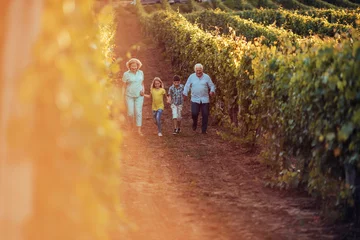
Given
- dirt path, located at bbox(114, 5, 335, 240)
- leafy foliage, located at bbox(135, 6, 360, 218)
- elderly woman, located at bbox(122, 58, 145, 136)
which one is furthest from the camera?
elderly woman, located at bbox(122, 58, 145, 136)

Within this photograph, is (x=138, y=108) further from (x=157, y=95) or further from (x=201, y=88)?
(x=201, y=88)

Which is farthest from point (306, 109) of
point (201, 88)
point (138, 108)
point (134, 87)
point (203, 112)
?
point (201, 88)

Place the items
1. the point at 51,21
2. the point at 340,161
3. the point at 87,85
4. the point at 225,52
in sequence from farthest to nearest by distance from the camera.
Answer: the point at 225,52, the point at 340,161, the point at 87,85, the point at 51,21

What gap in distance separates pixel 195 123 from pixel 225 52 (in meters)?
2.02

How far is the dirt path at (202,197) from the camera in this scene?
9.30 m

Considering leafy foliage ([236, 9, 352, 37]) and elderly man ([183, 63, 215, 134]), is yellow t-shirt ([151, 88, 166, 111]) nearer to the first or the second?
elderly man ([183, 63, 215, 134])

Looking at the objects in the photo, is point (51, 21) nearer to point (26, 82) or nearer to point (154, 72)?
point (26, 82)

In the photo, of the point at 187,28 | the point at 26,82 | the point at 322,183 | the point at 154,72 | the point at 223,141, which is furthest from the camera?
the point at 154,72

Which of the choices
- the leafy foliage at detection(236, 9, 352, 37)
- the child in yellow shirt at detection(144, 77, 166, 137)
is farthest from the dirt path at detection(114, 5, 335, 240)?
the leafy foliage at detection(236, 9, 352, 37)

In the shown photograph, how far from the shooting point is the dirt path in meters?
9.30

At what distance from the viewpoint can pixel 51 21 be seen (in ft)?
16.5

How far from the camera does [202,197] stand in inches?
446

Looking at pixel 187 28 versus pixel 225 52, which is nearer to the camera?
pixel 225 52

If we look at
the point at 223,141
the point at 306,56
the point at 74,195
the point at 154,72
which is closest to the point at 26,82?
the point at 74,195
